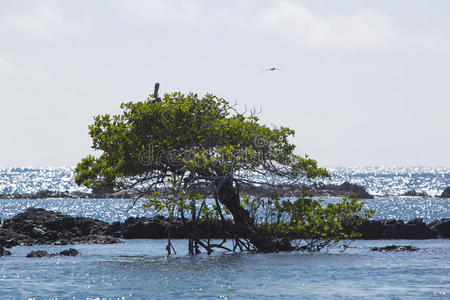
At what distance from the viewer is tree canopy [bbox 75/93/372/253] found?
29.7 m

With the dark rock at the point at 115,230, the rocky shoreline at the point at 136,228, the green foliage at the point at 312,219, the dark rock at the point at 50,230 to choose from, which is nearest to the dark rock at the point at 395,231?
the rocky shoreline at the point at 136,228

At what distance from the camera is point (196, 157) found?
29.5 m

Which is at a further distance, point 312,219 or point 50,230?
point 50,230

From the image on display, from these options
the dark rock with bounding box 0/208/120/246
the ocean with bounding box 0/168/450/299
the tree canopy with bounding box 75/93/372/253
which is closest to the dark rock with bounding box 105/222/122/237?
the dark rock with bounding box 0/208/120/246

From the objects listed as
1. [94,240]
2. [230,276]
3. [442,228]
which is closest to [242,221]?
[230,276]

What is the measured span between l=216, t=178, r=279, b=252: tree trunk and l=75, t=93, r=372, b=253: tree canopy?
5 centimetres

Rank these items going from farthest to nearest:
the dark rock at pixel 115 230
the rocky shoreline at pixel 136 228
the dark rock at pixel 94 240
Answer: the dark rock at pixel 115 230, the rocky shoreline at pixel 136 228, the dark rock at pixel 94 240

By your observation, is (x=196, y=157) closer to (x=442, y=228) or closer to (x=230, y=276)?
(x=230, y=276)

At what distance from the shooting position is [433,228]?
5203 cm

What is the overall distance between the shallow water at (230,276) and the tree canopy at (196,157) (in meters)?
2.27

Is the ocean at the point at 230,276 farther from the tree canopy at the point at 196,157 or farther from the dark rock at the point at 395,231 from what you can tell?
the dark rock at the point at 395,231

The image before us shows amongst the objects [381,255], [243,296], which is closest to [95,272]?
[243,296]

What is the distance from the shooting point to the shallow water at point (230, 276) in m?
21.9

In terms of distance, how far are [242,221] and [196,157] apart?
14.9ft
